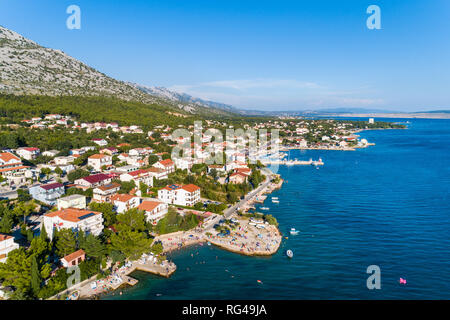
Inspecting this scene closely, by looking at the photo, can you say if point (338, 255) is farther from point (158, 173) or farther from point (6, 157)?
point (6, 157)

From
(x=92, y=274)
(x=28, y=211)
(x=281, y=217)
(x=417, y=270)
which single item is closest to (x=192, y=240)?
(x=92, y=274)

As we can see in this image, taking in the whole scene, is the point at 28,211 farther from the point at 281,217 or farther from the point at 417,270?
the point at 417,270

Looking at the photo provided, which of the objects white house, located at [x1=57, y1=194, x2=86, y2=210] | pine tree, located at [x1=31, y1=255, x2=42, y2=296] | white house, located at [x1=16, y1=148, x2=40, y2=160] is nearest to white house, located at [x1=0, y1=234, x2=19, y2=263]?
pine tree, located at [x1=31, y1=255, x2=42, y2=296]

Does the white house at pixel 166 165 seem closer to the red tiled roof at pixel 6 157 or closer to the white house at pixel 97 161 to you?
the white house at pixel 97 161

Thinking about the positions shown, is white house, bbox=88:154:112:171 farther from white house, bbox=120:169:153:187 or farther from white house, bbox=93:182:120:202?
white house, bbox=93:182:120:202

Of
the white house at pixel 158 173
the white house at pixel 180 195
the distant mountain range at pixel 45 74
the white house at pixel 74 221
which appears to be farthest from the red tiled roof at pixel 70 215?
the distant mountain range at pixel 45 74
